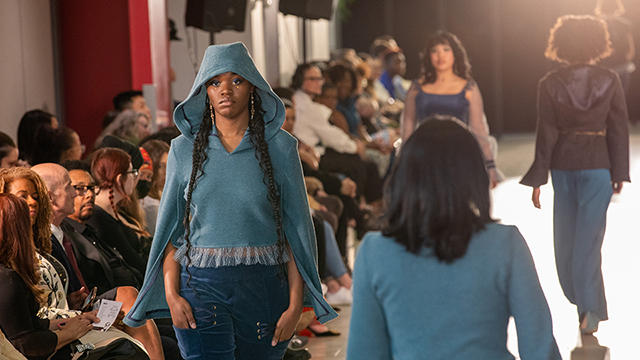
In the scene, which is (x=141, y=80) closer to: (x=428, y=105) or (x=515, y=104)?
(x=428, y=105)

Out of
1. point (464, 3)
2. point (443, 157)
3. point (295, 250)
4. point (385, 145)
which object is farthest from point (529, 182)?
point (464, 3)

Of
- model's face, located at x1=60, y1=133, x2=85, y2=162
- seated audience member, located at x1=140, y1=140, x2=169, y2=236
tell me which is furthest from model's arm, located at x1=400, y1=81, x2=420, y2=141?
model's face, located at x1=60, y1=133, x2=85, y2=162

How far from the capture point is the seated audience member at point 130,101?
528cm

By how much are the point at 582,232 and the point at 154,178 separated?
6.56ft

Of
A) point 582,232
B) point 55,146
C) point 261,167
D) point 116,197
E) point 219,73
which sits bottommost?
point 582,232

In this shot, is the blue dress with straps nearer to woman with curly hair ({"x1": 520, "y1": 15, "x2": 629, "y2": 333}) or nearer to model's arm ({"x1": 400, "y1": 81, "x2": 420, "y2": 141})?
model's arm ({"x1": 400, "y1": 81, "x2": 420, "y2": 141})

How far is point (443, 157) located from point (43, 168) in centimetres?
179

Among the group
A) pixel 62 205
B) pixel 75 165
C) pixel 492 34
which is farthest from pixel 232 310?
pixel 492 34

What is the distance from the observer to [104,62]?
225 inches

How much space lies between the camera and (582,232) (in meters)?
4.02

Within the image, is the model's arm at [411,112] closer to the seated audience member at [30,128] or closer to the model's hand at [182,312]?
the seated audience member at [30,128]

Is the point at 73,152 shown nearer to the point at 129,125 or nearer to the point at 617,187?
the point at 129,125

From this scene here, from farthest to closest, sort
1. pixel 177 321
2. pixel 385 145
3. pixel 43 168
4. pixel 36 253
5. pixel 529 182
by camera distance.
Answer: pixel 385 145 < pixel 529 182 < pixel 43 168 < pixel 36 253 < pixel 177 321

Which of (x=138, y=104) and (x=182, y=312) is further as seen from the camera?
(x=138, y=104)
